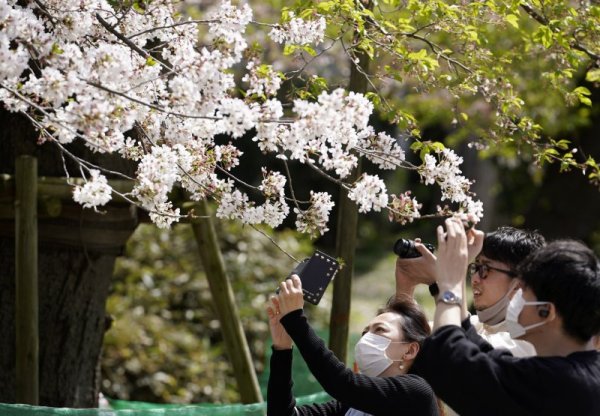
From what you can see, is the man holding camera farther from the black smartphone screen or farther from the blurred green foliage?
the blurred green foliage

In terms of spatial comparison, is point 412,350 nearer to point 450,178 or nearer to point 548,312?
point 450,178

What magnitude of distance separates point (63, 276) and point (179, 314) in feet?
10.2

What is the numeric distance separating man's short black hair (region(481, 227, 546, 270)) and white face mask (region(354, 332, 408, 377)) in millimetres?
451

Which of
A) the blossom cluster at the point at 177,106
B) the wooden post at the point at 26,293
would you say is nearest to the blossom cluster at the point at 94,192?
the blossom cluster at the point at 177,106

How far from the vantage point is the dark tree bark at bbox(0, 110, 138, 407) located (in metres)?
5.07

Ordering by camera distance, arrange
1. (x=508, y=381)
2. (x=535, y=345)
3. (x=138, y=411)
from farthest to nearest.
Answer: (x=138, y=411)
(x=535, y=345)
(x=508, y=381)

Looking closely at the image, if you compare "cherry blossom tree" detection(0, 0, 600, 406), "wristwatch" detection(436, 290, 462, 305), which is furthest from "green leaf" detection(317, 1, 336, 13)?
"wristwatch" detection(436, 290, 462, 305)

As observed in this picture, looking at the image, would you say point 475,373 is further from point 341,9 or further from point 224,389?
point 224,389

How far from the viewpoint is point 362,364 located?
10.6 ft

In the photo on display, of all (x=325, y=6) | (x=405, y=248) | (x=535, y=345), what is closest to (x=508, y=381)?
(x=535, y=345)

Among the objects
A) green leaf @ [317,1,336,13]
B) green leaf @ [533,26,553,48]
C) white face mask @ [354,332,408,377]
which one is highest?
green leaf @ [317,1,336,13]

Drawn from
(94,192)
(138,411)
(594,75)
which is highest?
(594,75)

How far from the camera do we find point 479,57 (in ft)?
14.7

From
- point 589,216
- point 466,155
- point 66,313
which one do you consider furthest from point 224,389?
point 466,155
